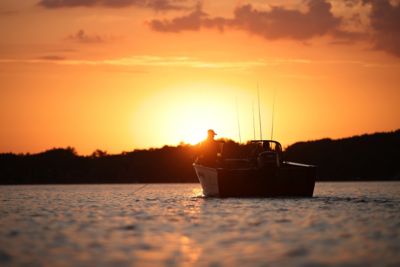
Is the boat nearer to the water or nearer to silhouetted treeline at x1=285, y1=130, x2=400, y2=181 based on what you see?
the water

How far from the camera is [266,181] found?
42875 mm

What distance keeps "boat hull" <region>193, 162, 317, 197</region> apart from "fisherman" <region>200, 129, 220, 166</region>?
3422 millimetres

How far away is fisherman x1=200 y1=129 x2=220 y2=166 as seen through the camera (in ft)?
156

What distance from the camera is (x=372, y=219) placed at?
30000 millimetres

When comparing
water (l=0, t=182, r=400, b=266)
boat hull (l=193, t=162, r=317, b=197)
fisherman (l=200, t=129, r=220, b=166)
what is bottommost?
water (l=0, t=182, r=400, b=266)

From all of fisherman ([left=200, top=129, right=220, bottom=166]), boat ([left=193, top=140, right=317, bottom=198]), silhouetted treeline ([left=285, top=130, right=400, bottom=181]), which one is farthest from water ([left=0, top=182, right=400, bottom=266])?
silhouetted treeline ([left=285, top=130, right=400, bottom=181])

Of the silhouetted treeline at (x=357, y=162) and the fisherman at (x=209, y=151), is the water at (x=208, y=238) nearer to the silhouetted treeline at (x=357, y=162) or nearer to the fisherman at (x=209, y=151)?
the fisherman at (x=209, y=151)

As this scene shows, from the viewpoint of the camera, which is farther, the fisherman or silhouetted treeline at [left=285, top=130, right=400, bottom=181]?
silhouetted treeline at [left=285, top=130, right=400, bottom=181]

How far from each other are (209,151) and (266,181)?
603cm

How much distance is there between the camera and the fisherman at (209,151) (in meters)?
47.4

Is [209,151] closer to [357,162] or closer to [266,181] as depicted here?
[266,181]

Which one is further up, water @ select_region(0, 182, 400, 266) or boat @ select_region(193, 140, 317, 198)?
boat @ select_region(193, 140, 317, 198)

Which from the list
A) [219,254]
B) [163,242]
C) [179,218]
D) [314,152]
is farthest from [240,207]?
[314,152]

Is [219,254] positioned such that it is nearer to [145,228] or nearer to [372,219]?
[145,228]
